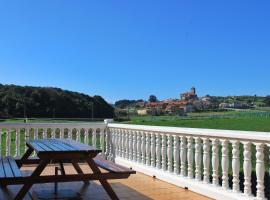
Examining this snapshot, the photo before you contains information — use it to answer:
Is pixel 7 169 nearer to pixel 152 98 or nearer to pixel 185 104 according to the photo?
pixel 185 104

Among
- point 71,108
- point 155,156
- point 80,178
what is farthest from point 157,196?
point 71,108

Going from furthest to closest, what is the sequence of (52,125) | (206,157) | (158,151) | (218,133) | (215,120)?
(215,120), (52,125), (158,151), (206,157), (218,133)

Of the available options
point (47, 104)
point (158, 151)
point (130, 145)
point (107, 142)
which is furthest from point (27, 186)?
point (47, 104)

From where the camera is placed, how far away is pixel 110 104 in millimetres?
26703

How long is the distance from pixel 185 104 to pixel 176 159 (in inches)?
1133

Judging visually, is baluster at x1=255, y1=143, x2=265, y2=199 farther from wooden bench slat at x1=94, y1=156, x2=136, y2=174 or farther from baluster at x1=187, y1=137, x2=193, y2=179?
baluster at x1=187, y1=137, x2=193, y2=179

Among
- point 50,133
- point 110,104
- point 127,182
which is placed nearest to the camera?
point 127,182

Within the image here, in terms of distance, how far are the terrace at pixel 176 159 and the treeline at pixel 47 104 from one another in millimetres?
12961

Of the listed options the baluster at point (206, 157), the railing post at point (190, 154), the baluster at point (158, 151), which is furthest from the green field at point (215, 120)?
the baluster at point (206, 157)

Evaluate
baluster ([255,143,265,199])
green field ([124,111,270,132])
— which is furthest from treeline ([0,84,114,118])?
baluster ([255,143,265,199])

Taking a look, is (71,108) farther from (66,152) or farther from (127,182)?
(66,152)

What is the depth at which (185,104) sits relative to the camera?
116 ft

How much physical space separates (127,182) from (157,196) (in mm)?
1289

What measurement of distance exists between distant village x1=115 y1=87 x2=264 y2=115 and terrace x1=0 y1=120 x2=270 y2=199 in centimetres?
2123
